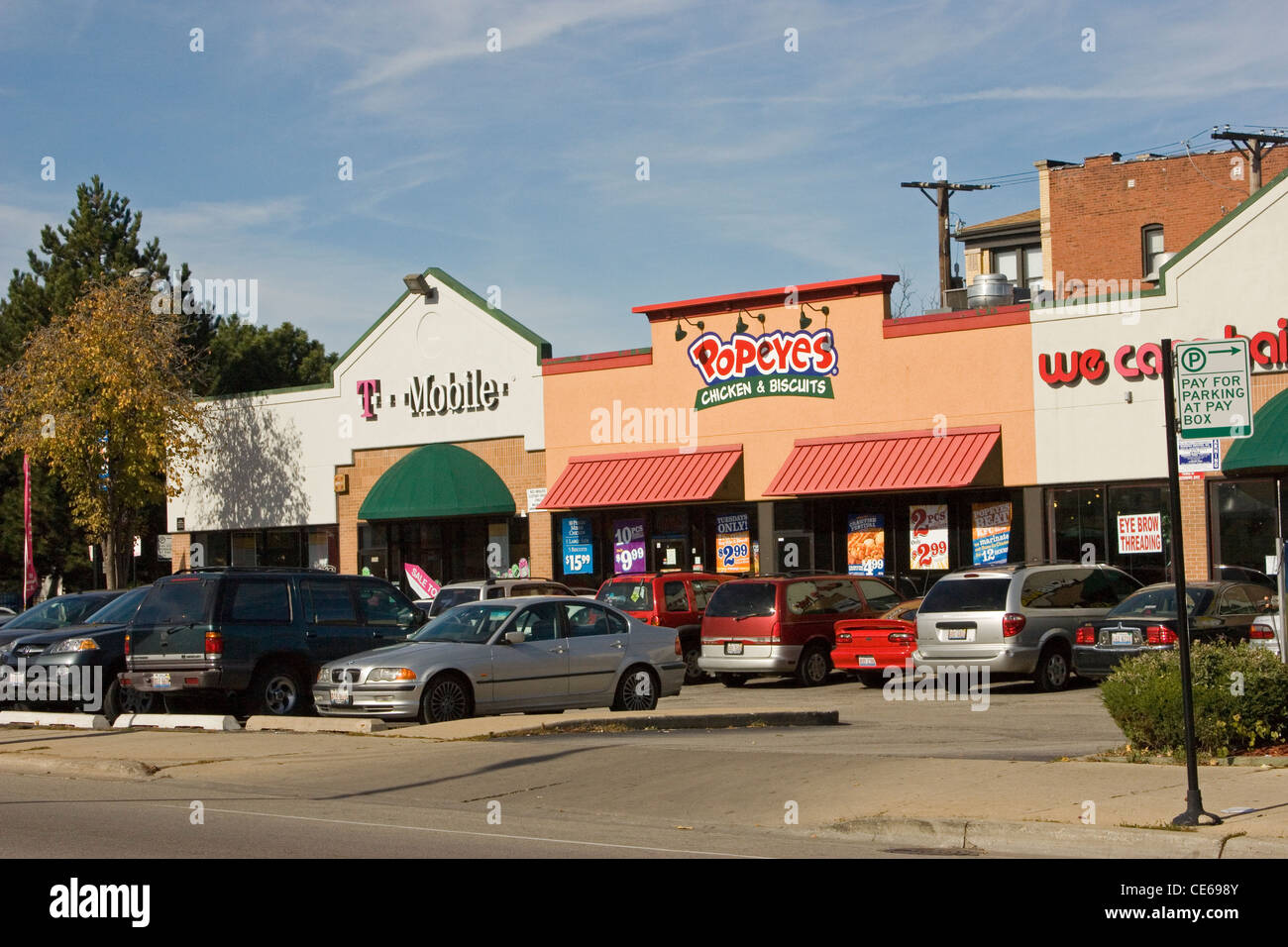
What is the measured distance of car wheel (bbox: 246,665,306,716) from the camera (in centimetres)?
1756

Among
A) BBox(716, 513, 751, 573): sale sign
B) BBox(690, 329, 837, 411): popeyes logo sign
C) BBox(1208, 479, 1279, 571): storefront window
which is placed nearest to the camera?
BBox(1208, 479, 1279, 571): storefront window

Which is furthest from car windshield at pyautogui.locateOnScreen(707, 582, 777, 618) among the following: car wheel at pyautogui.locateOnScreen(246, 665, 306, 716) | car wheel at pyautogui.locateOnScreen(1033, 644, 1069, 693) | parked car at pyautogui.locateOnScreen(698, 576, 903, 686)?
car wheel at pyautogui.locateOnScreen(246, 665, 306, 716)

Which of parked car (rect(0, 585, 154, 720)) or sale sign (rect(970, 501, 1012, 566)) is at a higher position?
sale sign (rect(970, 501, 1012, 566))

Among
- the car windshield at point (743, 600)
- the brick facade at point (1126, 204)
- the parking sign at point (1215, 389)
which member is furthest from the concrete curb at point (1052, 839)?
the brick facade at point (1126, 204)

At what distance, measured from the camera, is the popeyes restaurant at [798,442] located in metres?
28.4

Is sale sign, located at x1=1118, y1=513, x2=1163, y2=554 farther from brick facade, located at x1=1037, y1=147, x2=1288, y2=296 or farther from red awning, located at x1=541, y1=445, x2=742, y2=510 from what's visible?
brick facade, located at x1=1037, y1=147, x2=1288, y2=296

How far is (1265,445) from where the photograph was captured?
78.9 ft

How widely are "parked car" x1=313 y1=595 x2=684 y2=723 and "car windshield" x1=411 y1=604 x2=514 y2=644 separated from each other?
1 centimetres

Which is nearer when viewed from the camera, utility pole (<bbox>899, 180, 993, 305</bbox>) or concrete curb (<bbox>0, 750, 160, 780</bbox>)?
concrete curb (<bbox>0, 750, 160, 780</bbox>)

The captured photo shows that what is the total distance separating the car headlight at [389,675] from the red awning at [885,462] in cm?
1421

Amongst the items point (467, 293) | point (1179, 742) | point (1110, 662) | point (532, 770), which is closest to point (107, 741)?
point (532, 770)

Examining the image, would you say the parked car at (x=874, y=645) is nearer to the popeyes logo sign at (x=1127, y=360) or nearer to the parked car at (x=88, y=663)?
the popeyes logo sign at (x=1127, y=360)
